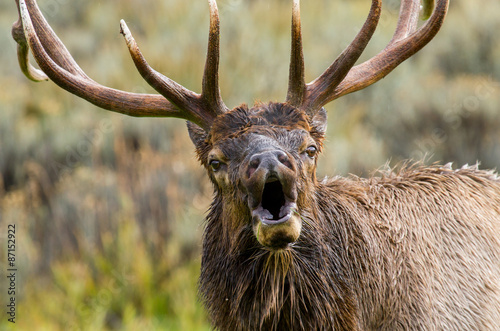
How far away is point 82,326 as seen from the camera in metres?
7.04

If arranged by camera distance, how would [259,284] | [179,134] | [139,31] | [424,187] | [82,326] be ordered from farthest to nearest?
[139,31]
[179,134]
[82,326]
[424,187]
[259,284]

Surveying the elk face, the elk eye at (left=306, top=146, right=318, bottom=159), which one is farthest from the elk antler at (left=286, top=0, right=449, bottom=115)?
the elk eye at (left=306, top=146, right=318, bottom=159)

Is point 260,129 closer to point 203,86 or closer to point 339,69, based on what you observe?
point 203,86

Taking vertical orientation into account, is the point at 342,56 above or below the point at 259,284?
above

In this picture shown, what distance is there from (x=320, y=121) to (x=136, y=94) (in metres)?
1.10

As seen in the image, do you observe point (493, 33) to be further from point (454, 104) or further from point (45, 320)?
point (45, 320)

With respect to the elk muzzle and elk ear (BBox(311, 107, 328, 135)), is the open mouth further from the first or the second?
elk ear (BBox(311, 107, 328, 135))

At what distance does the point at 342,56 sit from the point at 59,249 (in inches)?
213

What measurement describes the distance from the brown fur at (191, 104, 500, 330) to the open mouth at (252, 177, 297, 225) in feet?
0.55

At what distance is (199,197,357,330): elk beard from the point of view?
11.3 feet

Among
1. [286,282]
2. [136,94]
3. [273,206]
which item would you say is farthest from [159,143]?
[273,206]

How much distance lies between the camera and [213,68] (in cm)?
375

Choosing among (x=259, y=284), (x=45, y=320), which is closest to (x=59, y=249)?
(x=45, y=320)

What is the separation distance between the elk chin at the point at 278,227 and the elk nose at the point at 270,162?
0.19 meters
